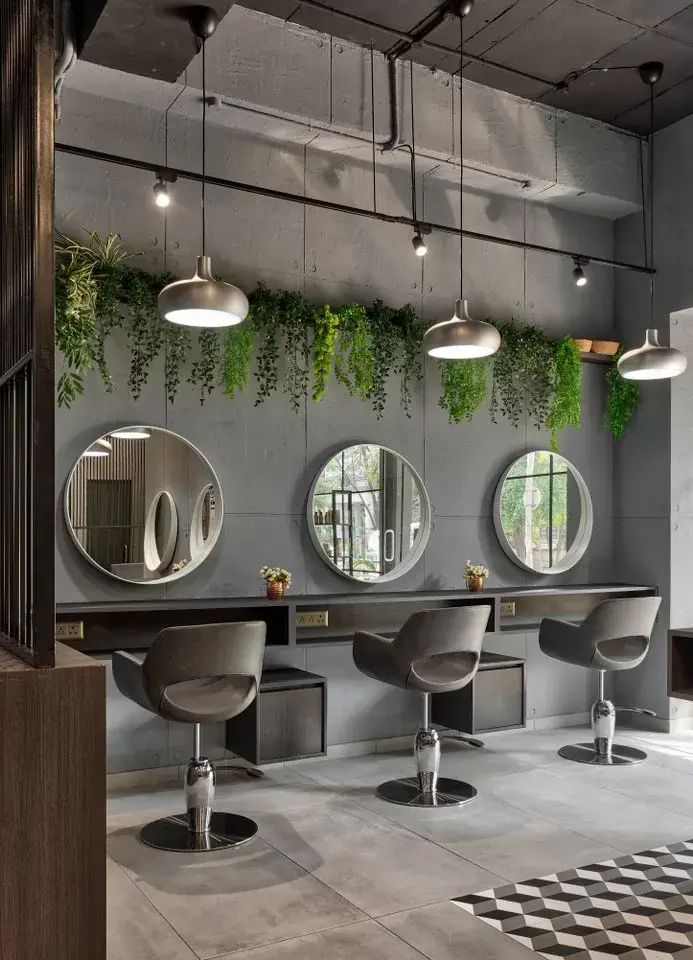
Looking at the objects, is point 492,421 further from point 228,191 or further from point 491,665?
point 228,191

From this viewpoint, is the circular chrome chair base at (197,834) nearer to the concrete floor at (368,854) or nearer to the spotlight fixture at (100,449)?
the concrete floor at (368,854)

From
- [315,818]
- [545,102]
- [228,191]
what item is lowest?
[315,818]

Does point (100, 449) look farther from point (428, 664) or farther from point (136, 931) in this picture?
point (136, 931)

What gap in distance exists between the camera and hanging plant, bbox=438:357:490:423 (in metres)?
5.82

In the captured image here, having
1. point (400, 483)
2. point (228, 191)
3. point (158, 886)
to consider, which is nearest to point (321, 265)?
point (228, 191)

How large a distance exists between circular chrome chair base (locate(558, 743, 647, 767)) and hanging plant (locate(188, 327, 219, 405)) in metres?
3.07

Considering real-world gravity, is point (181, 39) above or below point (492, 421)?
above

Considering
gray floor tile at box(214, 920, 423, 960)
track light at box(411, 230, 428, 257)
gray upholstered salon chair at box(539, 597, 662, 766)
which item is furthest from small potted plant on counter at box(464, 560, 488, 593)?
gray floor tile at box(214, 920, 423, 960)

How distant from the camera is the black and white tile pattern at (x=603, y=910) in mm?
2975

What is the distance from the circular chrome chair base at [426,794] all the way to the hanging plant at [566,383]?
269 cm

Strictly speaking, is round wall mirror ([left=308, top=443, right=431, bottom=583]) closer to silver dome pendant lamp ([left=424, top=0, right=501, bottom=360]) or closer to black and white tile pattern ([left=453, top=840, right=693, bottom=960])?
silver dome pendant lamp ([left=424, top=0, right=501, bottom=360])

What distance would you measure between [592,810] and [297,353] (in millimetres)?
3030

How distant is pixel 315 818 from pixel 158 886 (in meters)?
0.99

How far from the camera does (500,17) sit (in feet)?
16.5
